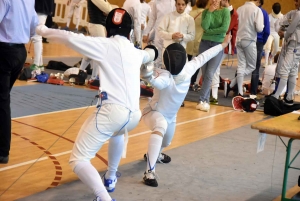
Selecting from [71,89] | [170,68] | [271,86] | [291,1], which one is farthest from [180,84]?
[291,1]

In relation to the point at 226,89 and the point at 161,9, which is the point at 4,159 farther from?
the point at 226,89

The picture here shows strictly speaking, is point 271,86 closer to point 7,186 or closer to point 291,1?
point 7,186

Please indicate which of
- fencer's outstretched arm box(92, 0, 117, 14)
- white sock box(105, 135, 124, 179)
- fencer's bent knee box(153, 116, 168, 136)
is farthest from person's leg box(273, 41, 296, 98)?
white sock box(105, 135, 124, 179)

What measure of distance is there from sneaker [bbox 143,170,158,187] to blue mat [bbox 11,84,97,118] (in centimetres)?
232

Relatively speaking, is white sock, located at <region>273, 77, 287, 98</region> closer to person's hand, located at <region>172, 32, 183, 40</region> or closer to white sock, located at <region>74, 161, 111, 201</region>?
person's hand, located at <region>172, 32, 183, 40</region>

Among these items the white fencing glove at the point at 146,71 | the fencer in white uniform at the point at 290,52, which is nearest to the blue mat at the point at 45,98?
the white fencing glove at the point at 146,71

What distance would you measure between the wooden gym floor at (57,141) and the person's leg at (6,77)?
0.24 metres

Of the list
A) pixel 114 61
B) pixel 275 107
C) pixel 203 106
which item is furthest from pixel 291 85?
pixel 114 61

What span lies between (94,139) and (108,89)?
1.06ft

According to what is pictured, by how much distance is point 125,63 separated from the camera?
3.47 m

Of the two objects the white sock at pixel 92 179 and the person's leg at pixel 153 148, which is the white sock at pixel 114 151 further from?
the white sock at pixel 92 179

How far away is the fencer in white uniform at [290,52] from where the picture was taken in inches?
300

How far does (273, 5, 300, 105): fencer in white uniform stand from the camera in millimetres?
7625

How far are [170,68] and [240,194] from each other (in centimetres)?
107
